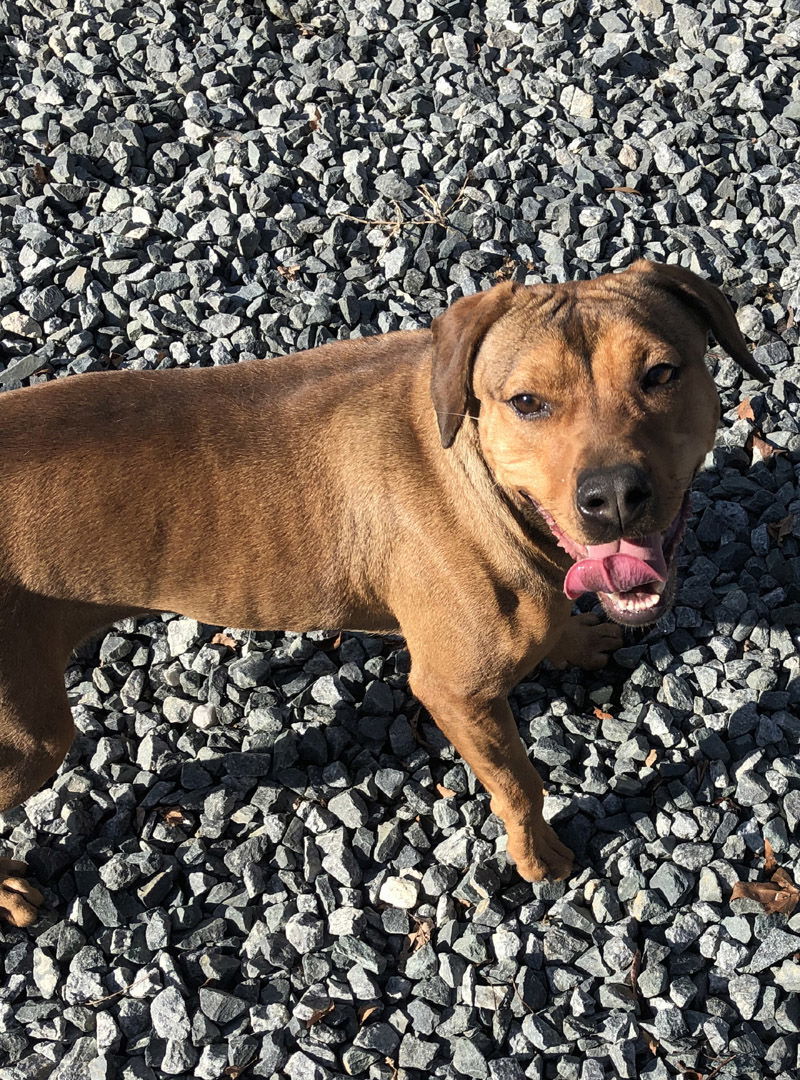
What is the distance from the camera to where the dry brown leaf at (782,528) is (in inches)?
212

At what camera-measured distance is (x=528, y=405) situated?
3.68m

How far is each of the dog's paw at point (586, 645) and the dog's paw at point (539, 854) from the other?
90cm

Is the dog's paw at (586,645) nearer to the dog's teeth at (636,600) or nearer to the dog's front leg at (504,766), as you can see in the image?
the dog's front leg at (504,766)

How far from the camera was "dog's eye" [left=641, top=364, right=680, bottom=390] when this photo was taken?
3.61m

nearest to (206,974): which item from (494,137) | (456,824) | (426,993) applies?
(426,993)

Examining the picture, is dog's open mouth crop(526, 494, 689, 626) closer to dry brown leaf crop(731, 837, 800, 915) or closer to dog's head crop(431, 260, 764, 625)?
dog's head crop(431, 260, 764, 625)

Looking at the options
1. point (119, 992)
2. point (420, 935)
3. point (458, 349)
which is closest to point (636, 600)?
point (458, 349)

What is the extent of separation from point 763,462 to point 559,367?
2458mm

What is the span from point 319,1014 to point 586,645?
2080 mm

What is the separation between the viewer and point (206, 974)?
14.5 ft

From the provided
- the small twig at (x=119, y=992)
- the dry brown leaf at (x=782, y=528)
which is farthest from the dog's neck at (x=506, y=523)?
the small twig at (x=119, y=992)

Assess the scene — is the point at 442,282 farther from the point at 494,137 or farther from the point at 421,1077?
the point at 421,1077

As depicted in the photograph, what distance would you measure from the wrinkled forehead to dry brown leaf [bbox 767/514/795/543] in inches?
73.1

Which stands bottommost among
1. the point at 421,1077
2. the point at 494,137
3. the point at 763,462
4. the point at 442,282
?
the point at 421,1077
